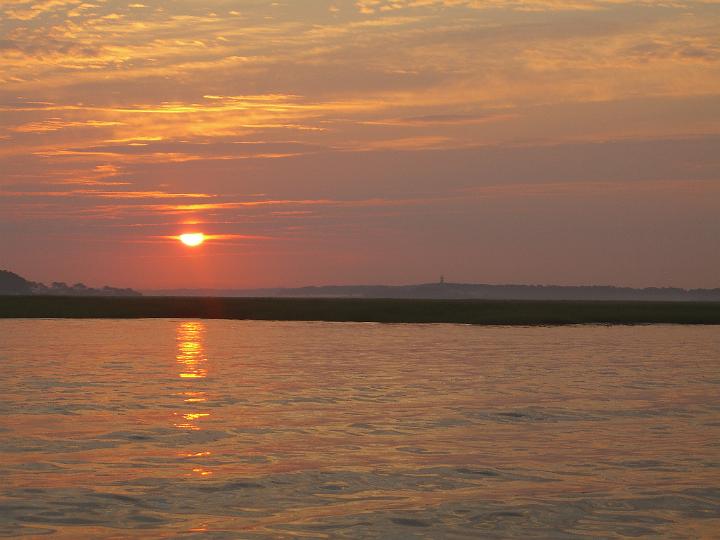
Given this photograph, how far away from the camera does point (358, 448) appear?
23.7m

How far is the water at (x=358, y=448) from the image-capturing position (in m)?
17.0

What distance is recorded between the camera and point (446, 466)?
2164 cm

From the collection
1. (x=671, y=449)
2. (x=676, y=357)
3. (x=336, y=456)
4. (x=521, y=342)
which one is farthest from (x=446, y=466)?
(x=521, y=342)

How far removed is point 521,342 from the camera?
66.8 meters

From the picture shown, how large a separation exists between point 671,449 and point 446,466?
223 inches

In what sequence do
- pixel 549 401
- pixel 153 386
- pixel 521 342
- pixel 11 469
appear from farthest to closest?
pixel 521 342, pixel 153 386, pixel 549 401, pixel 11 469

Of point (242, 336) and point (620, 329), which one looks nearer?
point (242, 336)

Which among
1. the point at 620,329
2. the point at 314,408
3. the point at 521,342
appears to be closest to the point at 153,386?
the point at 314,408

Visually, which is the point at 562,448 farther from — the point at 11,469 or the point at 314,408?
the point at 11,469

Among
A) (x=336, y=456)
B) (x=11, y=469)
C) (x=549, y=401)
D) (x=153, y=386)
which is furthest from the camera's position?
(x=153, y=386)

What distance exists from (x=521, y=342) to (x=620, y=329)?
79.7 ft

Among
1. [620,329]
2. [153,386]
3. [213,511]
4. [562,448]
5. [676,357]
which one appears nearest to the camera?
[213,511]

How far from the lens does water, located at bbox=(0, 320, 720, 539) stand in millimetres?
16984

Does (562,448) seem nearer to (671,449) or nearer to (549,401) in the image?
(671,449)
